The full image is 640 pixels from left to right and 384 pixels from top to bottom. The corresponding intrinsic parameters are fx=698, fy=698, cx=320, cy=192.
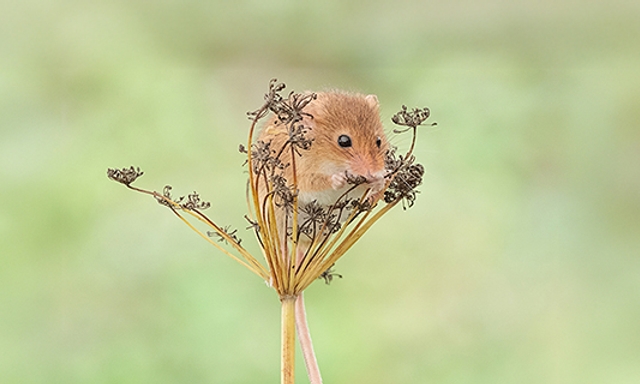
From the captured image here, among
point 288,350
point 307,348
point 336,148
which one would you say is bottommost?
point 288,350

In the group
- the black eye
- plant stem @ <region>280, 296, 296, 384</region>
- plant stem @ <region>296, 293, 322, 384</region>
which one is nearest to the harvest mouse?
the black eye

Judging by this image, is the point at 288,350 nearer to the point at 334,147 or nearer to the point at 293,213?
the point at 293,213

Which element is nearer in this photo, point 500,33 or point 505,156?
point 505,156

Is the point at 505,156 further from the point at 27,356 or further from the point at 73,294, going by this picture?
the point at 27,356

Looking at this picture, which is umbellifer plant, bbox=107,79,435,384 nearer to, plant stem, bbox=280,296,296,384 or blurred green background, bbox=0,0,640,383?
→ plant stem, bbox=280,296,296,384

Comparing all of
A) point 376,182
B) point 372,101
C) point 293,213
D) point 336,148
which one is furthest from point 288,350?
point 372,101

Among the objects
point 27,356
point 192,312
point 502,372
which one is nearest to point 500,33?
point 502,372
